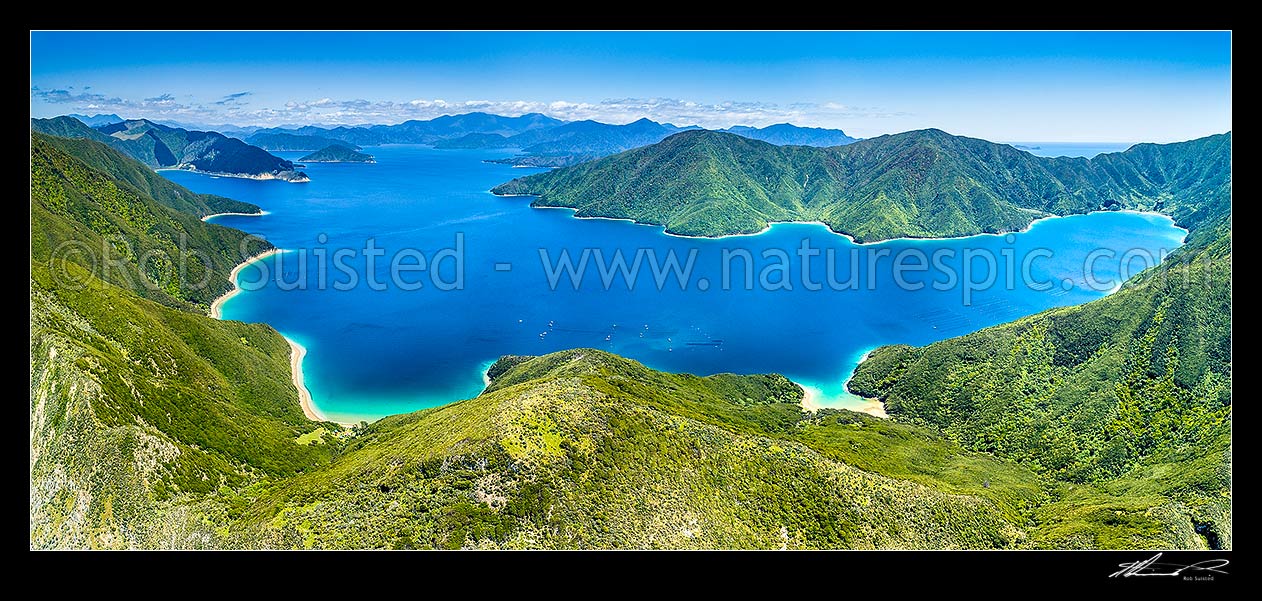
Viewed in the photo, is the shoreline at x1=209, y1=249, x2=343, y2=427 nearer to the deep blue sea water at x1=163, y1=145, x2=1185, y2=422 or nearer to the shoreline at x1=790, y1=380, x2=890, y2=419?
the deep blue sea water at x1=163, y1=145, x2=1185, y2=422

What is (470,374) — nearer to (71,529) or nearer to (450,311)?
(450,311)

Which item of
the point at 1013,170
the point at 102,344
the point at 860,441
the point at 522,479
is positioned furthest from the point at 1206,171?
the point at 102,344

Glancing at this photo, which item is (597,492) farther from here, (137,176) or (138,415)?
(137,176)

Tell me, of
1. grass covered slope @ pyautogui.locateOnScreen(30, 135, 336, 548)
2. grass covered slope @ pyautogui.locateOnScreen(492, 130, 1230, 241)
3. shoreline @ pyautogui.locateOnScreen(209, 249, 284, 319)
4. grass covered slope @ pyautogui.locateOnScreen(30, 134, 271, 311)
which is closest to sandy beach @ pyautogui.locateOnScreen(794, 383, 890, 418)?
grass covered slope @ pyautogui.locateOnScreen(30, 135, 336, 548)

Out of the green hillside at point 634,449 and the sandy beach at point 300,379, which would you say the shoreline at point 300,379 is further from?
the green hillside at point 634,449

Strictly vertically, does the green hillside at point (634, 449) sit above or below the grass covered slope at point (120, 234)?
below
